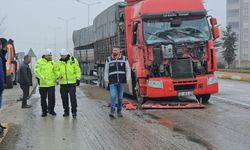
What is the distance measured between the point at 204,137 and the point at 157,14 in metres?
5.92

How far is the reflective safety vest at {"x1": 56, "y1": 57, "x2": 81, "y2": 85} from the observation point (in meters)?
11.2

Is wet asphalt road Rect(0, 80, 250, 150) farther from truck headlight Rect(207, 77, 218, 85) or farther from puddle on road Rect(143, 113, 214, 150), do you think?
truck headlight Rect(207, 77, 218, 85)

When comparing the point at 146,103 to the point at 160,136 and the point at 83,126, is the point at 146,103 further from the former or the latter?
the point at 160,136

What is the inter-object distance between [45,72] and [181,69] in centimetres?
382

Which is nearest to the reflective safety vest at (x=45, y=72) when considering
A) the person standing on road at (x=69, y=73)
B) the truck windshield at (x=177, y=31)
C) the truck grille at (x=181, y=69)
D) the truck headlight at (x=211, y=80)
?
the person standing on road at (x=69, y=73)

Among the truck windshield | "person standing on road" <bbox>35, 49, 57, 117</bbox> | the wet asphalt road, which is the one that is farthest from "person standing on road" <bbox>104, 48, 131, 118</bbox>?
the truck windshield

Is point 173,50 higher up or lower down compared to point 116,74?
higher up

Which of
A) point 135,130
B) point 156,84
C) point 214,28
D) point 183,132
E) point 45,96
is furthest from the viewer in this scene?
point 214,28

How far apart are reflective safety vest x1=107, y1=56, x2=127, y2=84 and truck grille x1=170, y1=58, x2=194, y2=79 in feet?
7.26

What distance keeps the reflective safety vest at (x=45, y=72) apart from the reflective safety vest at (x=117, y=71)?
4.94ft

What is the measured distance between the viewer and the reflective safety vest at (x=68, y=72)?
11219 millimetres

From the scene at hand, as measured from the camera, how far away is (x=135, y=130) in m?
9.20

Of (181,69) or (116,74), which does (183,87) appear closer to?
(181,69)

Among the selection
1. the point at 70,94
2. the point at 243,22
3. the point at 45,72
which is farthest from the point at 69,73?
the point at 243,22
